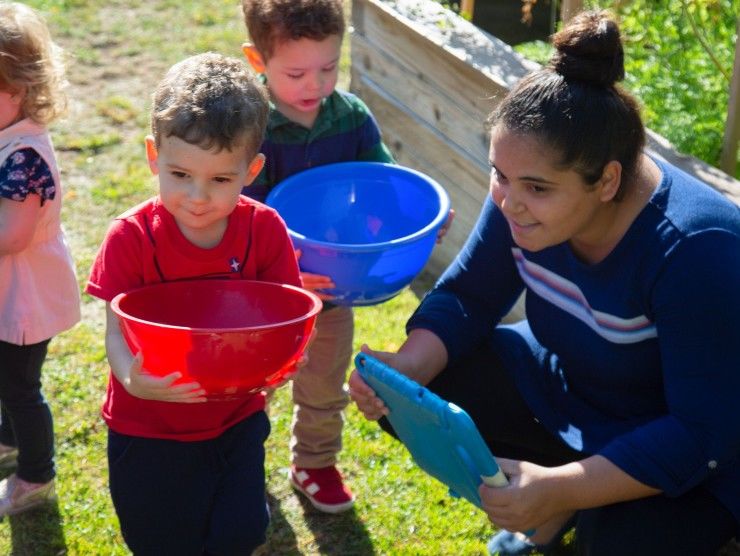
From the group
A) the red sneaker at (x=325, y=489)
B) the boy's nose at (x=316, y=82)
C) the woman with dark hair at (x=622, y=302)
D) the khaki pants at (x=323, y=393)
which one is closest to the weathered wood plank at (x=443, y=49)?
the boy's nose at (x=316, y=82)

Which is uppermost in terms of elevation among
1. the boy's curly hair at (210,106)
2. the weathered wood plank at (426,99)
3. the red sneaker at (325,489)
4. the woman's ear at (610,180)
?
the boy's curly hair at (210,106)

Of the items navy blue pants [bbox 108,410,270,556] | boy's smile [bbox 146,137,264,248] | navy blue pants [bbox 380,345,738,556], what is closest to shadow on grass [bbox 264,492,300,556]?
navy blue pants [bbox 108,410,270,556]

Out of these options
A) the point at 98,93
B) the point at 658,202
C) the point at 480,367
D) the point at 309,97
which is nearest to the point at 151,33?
the point at 98,93

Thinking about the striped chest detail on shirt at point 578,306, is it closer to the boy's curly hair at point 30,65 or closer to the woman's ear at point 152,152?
the woman's ear at point 152,152

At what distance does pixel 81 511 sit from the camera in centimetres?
297

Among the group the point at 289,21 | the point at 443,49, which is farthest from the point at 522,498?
the point at 443,49

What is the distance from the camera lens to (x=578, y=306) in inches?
98.3

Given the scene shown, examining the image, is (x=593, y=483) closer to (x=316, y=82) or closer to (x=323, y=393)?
(x=323, y=393)

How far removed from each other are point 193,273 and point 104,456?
1095 millimetres

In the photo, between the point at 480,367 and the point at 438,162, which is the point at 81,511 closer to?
the point at 480,367

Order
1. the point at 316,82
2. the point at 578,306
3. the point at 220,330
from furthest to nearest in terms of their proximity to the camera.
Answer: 1. the point at 316,82
2. the point at 578,306
3. the point at 220,330

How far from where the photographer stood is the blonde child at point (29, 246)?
260 cm

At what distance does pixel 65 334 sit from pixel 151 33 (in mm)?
2815

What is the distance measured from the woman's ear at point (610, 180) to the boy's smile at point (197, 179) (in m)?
0.75
